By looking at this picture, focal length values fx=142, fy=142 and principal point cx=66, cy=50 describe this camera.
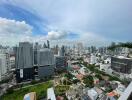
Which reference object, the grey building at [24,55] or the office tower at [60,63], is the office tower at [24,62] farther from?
the office tower at [60,63]

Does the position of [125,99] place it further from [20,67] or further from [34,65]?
[34,65]

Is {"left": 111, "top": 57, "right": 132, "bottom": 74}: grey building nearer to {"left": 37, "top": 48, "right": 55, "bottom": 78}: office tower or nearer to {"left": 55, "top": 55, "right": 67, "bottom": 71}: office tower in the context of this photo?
{"left": 55, "top": 55, "right": 67, "bottom": 71}: office tower

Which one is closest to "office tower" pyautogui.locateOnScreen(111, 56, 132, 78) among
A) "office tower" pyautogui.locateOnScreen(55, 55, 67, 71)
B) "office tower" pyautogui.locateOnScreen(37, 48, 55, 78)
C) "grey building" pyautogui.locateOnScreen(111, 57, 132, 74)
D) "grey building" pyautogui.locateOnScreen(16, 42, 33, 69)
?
"grey building" pyautogui.locateOnScreen(111, 57, 132, 74)

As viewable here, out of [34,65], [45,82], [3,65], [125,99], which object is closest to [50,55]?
[34,65]

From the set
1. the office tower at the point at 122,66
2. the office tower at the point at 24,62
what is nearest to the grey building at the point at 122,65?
the office tower at the point at 122,66

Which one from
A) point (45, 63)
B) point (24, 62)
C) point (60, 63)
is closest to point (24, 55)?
point (24, 62)

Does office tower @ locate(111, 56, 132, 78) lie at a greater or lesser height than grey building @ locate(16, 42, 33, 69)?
lesser

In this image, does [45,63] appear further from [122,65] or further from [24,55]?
[122,65]
